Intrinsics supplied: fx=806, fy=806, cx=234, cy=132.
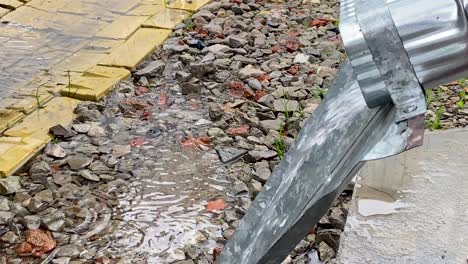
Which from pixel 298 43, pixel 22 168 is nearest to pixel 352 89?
pixel 22 168

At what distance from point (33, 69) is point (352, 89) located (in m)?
3.21

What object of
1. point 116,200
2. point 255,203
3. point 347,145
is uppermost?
point 347,145

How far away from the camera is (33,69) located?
15.0 feet

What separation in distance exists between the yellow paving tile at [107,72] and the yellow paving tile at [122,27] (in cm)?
47

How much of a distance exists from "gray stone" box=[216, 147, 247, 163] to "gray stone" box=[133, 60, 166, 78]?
892 mm

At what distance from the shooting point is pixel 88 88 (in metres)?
4.32

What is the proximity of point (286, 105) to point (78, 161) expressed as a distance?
3.65 feet

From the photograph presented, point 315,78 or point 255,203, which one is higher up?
point 255,203

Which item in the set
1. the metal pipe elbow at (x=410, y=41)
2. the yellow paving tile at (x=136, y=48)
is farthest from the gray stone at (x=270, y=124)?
the metal pipe elbow at (x=410, y=41)

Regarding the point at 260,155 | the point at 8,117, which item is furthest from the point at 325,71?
the point at 8,117

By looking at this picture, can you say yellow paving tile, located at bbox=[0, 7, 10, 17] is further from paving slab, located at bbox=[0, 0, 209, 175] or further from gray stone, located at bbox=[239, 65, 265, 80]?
gray stone, located at bbox=[239, 65, 265, 80]

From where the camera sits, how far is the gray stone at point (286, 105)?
4117 millimetres

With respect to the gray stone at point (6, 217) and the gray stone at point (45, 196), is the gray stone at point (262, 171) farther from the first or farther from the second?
the gray stone at point (6, 217)

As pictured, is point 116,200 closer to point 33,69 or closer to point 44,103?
point 44,103
